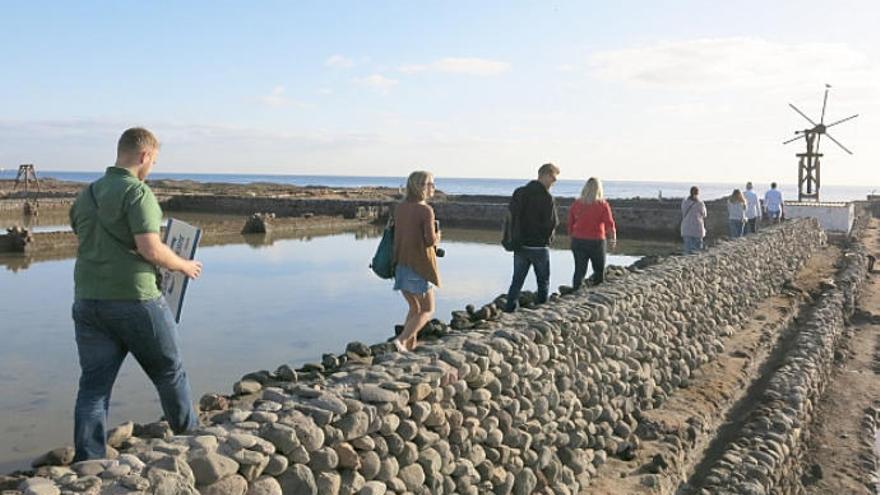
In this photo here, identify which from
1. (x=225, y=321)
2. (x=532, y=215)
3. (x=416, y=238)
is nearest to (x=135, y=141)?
(x=416, y=238)

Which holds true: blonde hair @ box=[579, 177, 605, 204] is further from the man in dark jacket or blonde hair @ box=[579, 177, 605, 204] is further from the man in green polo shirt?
the man in green polo shirt

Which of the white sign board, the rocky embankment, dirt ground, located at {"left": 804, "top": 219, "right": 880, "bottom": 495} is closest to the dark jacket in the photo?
the rocky embankment

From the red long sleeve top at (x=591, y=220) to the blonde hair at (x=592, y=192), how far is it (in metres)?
0.05

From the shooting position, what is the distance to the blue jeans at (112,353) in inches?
134

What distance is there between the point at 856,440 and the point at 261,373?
19.3ft

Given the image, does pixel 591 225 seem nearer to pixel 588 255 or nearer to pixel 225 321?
pixel 588 255

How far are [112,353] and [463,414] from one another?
A: 1.93 metres

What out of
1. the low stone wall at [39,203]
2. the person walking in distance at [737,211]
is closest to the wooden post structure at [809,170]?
the person walking in distance at [737,211]

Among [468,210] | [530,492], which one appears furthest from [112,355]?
[468,210]

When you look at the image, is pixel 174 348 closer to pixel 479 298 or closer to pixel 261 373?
pixel 261 373

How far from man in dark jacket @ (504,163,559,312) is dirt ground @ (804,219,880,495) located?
310 centimetres

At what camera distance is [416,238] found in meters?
5.88

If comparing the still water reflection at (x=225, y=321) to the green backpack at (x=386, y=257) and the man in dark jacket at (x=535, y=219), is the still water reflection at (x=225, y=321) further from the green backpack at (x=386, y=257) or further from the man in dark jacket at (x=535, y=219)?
the man in dark jacket at (x=535, y=219)

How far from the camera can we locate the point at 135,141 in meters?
3.38
